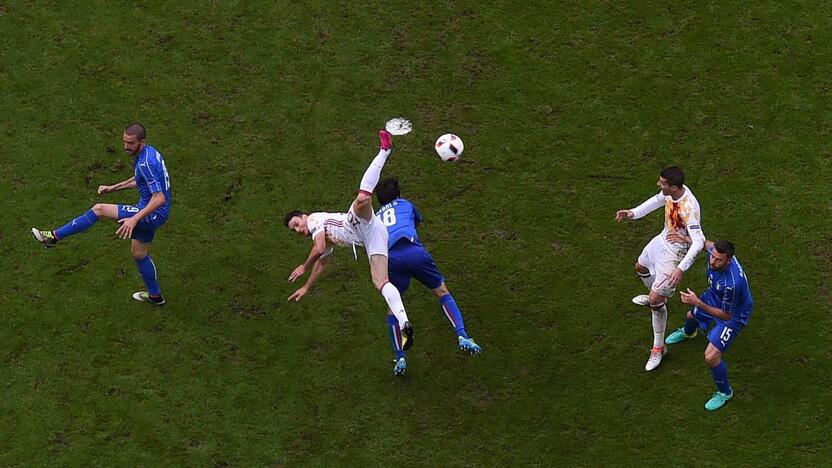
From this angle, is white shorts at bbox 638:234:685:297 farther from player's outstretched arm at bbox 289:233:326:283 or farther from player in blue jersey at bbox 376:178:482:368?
player's outstretched arm at bbox 289:233:326:283

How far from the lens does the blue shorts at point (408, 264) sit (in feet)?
44.3

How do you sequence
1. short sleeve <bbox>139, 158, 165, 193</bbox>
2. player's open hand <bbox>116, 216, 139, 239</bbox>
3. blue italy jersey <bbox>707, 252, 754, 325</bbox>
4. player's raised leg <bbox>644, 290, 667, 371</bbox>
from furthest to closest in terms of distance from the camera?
1. short sleeve <bbox>139, 158, 165, 193</bbox>
2. player's open hand <bbox>116, 216, 139, 239</bbox>
3. player's raised leg <bbox>644, 290, 667, 371</bbox>
4. blue italy jersey <bbox>707, 252, 754, 325</bbox>

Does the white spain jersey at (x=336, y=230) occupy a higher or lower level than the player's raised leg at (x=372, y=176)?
lower

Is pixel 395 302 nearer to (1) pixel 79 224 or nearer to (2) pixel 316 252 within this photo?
(2) pixel 316 252

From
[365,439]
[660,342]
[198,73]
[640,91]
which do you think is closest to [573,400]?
[660,342]

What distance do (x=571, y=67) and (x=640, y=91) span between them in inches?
46.6

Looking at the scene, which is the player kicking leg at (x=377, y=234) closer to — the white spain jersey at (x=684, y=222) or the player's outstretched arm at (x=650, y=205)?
the player's outstretched arm at (x=650, y=205)

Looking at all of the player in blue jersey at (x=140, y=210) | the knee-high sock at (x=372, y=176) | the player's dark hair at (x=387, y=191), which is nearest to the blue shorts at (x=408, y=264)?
the player's dark hair at (x=387, y=191)

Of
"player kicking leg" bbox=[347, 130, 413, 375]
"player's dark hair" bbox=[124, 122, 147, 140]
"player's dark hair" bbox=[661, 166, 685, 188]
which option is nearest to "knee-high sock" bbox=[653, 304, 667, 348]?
"player's dark hair" bbox=[661, 166, 685, 188]

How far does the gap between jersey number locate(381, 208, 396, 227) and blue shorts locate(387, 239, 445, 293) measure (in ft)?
0.97

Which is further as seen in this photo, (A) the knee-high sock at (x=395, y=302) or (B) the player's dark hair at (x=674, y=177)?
(A) the knee-high sock at (x=395, y=302)

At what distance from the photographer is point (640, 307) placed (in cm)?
1449

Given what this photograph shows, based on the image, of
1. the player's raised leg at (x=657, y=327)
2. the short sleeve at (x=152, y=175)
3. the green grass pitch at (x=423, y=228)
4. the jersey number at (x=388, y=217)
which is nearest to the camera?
the player's raised leg at (x=657, y=327)

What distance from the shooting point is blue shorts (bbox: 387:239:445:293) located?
1351cm
